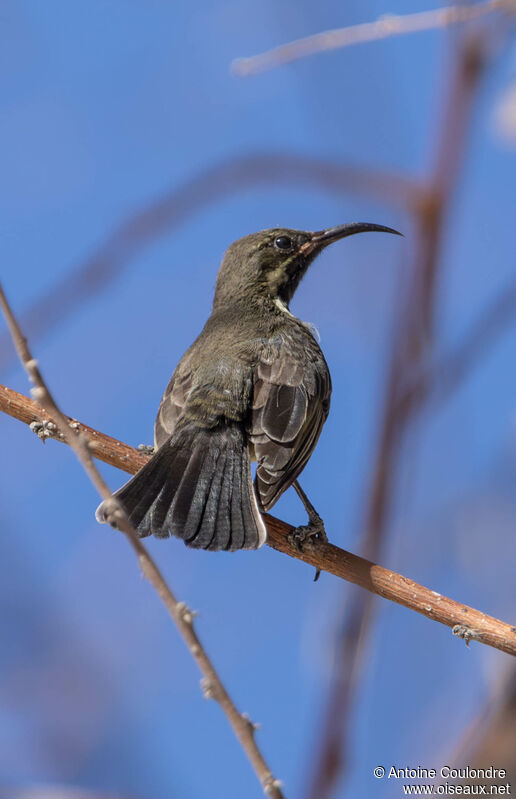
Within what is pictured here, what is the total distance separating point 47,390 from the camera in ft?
5.78

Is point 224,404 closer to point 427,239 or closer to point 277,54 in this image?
point 277,54

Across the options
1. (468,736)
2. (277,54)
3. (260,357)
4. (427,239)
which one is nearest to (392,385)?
(427,239)

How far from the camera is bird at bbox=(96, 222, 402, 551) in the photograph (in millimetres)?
3775

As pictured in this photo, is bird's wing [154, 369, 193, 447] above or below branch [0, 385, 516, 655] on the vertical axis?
above

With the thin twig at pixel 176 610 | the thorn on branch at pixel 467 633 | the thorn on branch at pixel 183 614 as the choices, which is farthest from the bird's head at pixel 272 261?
the thorn on branch at pixel 183 614

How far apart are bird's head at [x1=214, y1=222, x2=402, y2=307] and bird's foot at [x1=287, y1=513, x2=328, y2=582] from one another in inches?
80.5

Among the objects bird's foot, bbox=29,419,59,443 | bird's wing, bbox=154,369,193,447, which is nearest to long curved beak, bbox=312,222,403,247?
bird's wing, bbox=154,369,193,447

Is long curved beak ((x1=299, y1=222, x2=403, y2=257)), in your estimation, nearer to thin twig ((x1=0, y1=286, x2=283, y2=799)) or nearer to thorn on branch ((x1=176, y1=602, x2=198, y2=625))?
thin twig ((x1=0, y1=286, x2=283, y2=799))

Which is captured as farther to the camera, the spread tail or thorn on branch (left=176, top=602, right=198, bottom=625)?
the spread tail

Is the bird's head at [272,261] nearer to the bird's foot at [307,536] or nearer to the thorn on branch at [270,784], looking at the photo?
the bird's foot at [307,536]

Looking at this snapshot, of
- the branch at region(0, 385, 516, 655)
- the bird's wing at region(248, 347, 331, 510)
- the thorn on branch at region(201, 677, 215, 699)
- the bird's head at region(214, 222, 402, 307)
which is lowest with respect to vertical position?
the thorn on branch at region(201, 677, 215, 699)

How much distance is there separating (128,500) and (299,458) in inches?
36.9

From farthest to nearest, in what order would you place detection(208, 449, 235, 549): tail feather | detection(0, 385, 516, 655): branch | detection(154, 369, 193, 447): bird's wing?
detection(154, 369, 193, 447): bird's wing < detection(208, 449, 235, 549): tail feather < detection(0, 385, 516, 655): branch

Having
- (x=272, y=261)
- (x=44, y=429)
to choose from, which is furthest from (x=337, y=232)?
(x=44, y=429)
